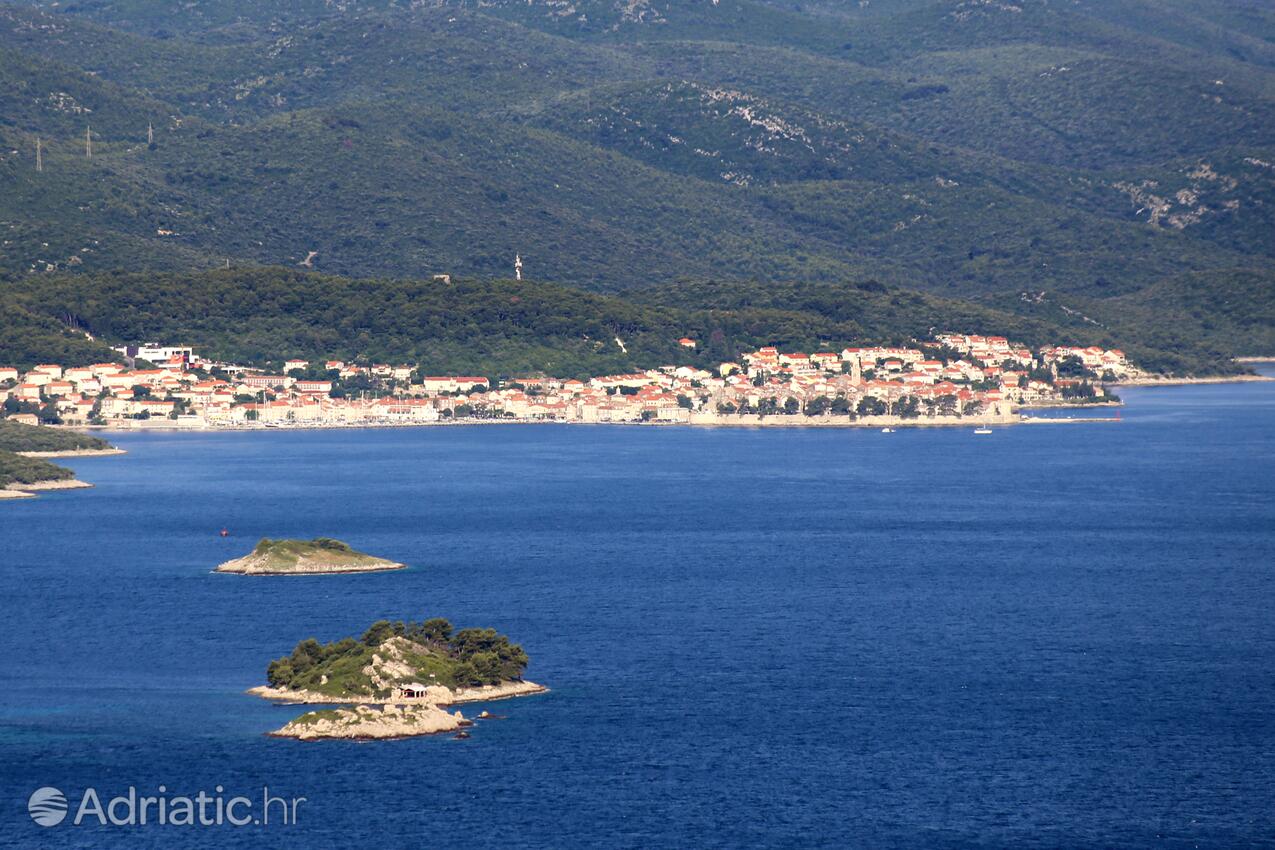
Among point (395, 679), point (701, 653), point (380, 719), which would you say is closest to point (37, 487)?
point (701, 653)

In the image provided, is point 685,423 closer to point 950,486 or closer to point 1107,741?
point 950,486

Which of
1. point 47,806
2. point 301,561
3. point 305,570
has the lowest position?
point 47,806

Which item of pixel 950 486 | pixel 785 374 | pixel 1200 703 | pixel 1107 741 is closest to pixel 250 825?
pixel 1107 741

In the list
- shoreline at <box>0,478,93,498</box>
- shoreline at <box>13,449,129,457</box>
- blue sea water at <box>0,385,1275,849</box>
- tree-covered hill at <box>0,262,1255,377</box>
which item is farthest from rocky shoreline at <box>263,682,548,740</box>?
tree-covered hill at <box>0,262,1255,377</box>

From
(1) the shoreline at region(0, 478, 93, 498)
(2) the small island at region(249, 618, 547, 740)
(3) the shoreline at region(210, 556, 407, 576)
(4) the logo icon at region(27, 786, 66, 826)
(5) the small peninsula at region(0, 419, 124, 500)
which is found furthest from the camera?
(5) the small peninsula at region(0, 419, 124, 500)

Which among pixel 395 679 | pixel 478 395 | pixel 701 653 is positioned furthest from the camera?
pixel 478 395

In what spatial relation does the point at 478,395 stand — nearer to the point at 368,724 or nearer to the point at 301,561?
the point at 301,561

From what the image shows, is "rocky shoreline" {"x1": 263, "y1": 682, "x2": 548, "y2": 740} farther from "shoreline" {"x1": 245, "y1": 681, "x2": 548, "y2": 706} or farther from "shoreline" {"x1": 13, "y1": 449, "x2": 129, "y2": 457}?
"shoreline" {"x1": 13, "y1": 449, "x2": 129, "y2": 457}

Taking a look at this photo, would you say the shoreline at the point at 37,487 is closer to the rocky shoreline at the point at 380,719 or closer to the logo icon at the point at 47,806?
the rocky shoreline at the point at 380,719
